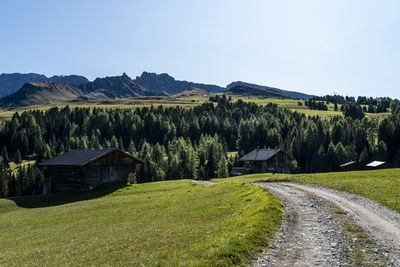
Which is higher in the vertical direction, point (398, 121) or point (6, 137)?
point (398, 121)

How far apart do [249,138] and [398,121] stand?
7136 centimetres

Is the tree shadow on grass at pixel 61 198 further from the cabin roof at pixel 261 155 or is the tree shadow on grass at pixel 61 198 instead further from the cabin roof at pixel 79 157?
the cabin roof at pixel 261 155

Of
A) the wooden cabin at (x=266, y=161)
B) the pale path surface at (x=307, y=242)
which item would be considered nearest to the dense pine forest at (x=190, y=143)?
the wooden cabin at (x=266, y=161)

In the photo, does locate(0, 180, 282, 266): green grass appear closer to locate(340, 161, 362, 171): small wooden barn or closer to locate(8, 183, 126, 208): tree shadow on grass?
locate(8, 183, 126, 208): tree shadow on grass

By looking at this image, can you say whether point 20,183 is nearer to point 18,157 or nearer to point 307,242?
point 18,157

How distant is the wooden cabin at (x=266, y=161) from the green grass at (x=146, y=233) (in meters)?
69.8

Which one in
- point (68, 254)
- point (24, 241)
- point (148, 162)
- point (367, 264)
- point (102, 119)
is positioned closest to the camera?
point (367, 264)

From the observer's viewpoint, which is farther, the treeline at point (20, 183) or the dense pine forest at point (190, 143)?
the dense pine forest at point (190, 143)

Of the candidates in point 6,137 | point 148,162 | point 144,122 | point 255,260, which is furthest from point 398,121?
point 6,137

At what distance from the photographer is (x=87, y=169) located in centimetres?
5875

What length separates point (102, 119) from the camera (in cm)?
19250

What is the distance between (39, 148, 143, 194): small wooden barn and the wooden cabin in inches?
1987

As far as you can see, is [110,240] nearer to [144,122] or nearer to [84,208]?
[84,208]

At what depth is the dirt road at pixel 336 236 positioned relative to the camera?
13.1 m
